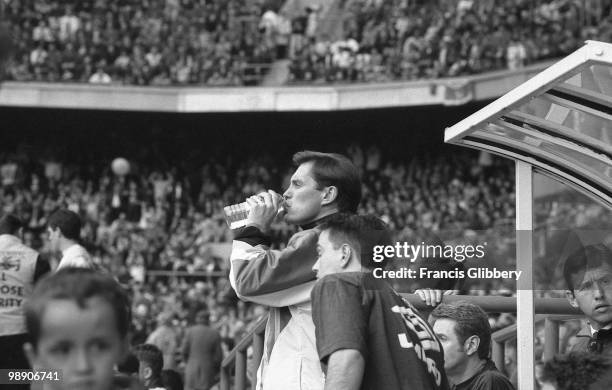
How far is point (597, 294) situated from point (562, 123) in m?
0.64

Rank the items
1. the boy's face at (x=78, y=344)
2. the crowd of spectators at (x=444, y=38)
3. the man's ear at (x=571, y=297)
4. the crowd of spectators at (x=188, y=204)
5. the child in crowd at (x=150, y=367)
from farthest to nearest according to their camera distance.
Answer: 1. the crowd of spectators at (x=444, y=38)
2. the crowd of spectators at (x=188, y=204)
3. the child in crowd at (x=150, y=367)
4. the man's ear at (x=571, y=297)
5. the boy's face at (x=78, y=344)

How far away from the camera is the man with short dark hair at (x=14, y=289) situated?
609cm

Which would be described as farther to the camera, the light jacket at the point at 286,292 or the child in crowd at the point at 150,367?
the child in crowd at the point at 150,367

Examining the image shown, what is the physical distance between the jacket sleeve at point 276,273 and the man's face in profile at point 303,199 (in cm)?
16

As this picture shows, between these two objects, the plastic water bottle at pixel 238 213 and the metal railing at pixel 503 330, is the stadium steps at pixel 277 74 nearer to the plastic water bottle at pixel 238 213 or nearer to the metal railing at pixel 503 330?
the metal railing at pixel 503 330

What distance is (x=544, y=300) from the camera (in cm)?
449

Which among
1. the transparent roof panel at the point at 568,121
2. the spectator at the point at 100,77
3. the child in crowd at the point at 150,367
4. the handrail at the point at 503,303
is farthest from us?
the spectator at the point at 100,77

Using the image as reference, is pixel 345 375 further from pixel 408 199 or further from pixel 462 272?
pixel 408 199

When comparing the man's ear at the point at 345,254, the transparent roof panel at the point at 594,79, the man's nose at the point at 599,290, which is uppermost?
the transparent roof panel at the point at 594,79

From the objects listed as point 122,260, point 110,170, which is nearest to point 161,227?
point 122,260

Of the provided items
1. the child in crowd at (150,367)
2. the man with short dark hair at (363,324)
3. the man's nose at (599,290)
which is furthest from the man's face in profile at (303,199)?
the child in crowd at (150,367)

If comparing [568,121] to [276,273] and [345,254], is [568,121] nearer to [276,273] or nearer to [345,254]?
[345,254]

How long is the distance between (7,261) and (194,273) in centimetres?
1563

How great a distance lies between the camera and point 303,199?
158 inches
